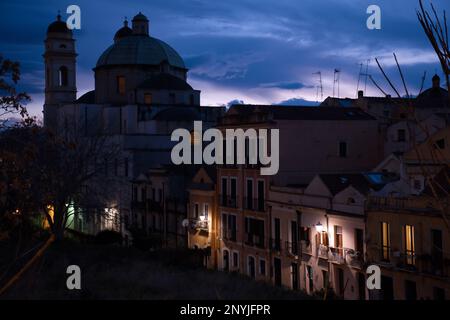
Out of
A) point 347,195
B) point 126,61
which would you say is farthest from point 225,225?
point 126,61

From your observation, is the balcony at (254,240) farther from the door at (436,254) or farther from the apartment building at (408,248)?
the door at (436,254)

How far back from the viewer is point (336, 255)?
92.1 ft

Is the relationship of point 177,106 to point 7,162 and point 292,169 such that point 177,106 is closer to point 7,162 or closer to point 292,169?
point 292,169

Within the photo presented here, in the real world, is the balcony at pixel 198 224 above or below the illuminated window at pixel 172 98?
below

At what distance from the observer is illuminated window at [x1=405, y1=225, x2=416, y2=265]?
79.8 ft

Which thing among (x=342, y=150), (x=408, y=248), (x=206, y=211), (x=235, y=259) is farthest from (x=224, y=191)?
(x=408, y=248)

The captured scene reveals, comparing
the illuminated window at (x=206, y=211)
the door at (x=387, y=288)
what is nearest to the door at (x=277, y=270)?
the illuminated window at (x=206, y=211)

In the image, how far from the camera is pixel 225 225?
130ft

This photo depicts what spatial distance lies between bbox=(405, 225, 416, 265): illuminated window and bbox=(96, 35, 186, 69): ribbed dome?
41728 mm

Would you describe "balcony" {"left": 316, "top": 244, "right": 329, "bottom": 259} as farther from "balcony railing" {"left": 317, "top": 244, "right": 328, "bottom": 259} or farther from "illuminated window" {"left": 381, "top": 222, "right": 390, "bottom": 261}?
"illuminated window" {"left": 381, "top": 222, "right": 390, "bottom": 261}

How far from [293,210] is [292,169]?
4.11 metres

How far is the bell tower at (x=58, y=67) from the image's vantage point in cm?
6969

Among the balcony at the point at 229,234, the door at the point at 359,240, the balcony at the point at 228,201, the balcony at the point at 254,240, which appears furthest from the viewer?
the balcony at the point at 228,201

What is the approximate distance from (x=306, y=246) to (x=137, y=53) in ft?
123
